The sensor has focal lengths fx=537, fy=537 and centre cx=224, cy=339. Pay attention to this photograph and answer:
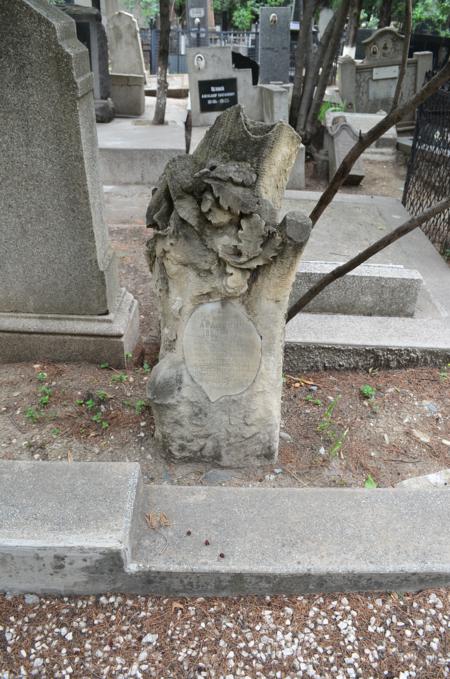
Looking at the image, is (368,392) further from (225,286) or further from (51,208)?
(51,208)

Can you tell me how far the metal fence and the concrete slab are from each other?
13.7 feet

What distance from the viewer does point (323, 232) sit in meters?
5.73

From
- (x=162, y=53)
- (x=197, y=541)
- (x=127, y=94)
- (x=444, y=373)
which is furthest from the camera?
(x=127, y=94)

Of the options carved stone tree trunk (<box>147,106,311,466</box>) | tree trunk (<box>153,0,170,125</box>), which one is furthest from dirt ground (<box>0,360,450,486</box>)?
tree trunk (<box>153,0,170,125</box>)

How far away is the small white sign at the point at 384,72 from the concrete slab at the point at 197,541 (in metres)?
11.3

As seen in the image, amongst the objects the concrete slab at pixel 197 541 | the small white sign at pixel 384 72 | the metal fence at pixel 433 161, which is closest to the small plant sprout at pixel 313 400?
the concrete slab at pixel 197 541

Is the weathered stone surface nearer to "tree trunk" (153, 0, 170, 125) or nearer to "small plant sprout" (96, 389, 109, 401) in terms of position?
"tree trunk" (153, 0, 170, 125)

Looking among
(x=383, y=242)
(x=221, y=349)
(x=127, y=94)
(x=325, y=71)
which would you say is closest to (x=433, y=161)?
(x=325, y=71)

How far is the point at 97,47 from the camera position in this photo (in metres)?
8.23

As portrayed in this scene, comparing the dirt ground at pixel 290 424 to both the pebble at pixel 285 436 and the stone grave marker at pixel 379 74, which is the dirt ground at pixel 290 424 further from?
the stone grave marker at pixel 379 74

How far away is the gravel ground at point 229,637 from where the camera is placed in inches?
74.4

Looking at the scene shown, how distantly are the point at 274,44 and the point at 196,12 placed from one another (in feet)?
43.1

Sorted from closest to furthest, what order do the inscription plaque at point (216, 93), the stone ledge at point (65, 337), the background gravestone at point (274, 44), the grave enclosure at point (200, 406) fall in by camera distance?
the grave enclosure at point (200, 406) < the stone ledge at point (65, 337) < the inscription plaque at point (216, 93) < the background gravestone at point (274, 44)

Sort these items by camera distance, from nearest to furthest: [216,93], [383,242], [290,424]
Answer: [383,242], [290,424], [216,93]
